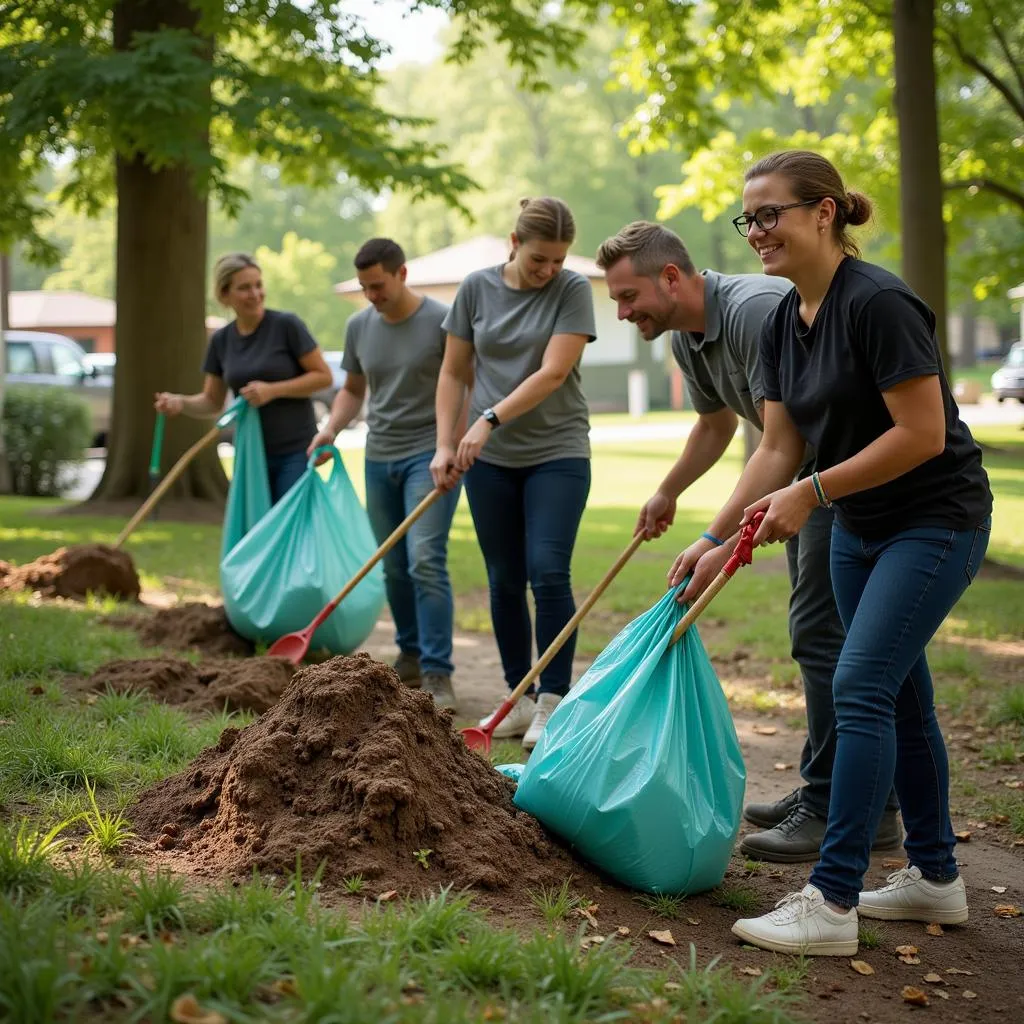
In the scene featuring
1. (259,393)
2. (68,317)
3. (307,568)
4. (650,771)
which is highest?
(68,317)

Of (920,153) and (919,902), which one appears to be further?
(920,153)

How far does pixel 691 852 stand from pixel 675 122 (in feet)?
36.9

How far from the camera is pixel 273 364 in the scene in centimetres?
652

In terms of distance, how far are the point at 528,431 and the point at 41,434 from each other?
466 inches

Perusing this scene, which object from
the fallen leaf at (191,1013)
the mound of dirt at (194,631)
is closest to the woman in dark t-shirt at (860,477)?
the fallen leaf at (191,1013)

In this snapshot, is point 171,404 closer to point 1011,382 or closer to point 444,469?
point 444,469

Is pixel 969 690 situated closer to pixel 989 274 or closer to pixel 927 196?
pixel 927 196

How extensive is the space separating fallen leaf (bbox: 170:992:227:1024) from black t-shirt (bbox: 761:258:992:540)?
1.85 meters

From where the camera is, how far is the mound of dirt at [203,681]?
4.94 meters

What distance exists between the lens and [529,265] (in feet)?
15.8

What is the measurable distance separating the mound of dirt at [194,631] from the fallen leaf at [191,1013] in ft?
12.9

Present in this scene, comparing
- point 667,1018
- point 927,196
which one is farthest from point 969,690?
point 927,196

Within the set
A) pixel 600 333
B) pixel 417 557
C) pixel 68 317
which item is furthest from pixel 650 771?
pixel 68 317

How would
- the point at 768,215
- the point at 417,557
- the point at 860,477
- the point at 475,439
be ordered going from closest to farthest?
1. the point at 860,477
2. the point at 768,215
3. the point at 475,439
4. the point at 417,557
